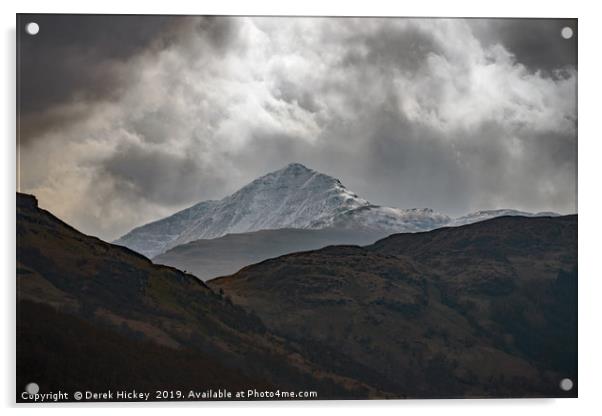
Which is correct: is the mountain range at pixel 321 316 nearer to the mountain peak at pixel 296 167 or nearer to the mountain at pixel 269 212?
the mountain at pixel 269 212

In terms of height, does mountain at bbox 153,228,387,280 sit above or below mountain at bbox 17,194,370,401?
above

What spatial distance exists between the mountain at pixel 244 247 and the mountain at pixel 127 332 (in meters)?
0.28

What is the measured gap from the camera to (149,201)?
15.2 metres

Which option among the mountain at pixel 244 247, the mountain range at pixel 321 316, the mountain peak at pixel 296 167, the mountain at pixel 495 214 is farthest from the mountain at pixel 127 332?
the mountain at pixel 495 214

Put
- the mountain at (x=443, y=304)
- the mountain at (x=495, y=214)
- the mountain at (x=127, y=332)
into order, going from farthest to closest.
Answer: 1. the mountain at (x=495, y=214)
2. the mountain at (x=443, y=304)
3. the mountain at (x=127, y=332)

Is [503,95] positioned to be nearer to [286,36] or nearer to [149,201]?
[286,36]

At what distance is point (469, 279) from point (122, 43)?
7.82 meters

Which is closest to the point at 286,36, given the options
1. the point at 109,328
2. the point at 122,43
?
the point at 122,43

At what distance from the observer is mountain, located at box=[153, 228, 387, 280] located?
15234 mm

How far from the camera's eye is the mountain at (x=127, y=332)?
13.6 meters

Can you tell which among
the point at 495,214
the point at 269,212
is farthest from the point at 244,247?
the point at 495,214

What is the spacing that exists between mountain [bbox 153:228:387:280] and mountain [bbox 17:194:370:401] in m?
0.28

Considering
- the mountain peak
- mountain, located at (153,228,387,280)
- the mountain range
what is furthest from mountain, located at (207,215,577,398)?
the mountain peak

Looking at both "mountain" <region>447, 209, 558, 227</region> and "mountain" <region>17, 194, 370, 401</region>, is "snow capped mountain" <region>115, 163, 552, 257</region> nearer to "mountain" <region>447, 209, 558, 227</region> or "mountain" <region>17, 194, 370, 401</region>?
"mountain" <region>447, 209, 558, 227</region>
